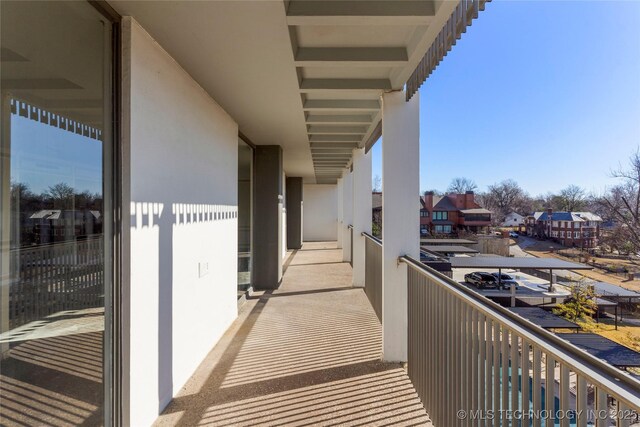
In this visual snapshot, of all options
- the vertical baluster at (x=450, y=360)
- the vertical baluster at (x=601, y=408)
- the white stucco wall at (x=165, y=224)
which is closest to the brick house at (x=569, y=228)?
the vertical baluster at (x=450, y=360)

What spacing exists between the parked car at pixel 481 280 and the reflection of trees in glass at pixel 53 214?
219 centimetres

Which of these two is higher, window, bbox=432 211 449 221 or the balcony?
window, bbox=432 211 449 221

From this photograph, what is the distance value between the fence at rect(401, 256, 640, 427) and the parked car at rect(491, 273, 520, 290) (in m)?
0.48

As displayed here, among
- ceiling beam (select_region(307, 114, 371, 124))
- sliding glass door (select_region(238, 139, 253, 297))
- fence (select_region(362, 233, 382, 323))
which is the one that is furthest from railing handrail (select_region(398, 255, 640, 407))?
sliding glass door (select_region(238, 139, 253, 297))

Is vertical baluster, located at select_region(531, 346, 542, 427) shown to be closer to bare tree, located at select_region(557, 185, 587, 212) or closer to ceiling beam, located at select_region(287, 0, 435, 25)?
ceiling beam, located at select_region(287, 0, 435, 25)

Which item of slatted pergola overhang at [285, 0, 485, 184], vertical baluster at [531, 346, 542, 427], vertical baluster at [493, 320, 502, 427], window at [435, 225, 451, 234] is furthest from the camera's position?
window at [435, 225, 451, 234]

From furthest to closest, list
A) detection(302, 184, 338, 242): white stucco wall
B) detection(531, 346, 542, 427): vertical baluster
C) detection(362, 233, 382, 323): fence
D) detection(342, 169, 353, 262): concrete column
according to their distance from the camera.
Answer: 1. detection(302, 184, 338, 242): white stucco wall
2. detection(342, 169, 353, 262): concrete column
3. detection(362, 233, 382, 323): fence
4. detection(531, 346, 542, 427): vertical baluster

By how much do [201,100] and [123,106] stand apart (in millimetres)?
1133

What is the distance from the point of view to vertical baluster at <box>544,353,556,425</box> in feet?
3.10

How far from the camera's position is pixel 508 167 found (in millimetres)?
26516

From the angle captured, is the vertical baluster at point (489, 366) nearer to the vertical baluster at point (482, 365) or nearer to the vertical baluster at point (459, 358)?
the vertical baluster at point (482, 365)

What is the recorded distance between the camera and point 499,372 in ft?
4.07

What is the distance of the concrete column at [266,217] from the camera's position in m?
5.41

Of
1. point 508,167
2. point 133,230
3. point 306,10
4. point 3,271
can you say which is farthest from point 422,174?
point 508,167
